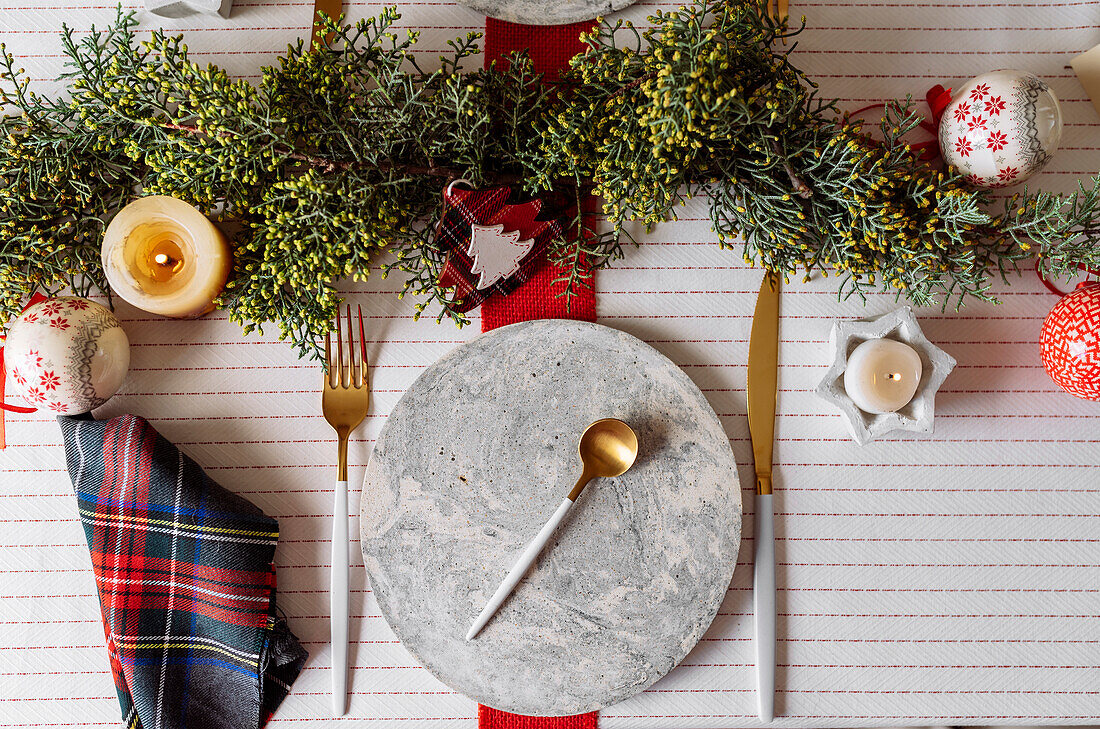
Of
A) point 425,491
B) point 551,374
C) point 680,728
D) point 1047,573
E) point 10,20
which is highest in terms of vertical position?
point 10,20

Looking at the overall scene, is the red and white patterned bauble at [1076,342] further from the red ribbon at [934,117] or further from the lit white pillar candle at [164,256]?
the lit white pillar candle at [164,256]

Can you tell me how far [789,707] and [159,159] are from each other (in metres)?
1.03

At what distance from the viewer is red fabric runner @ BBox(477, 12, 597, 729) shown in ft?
2.96

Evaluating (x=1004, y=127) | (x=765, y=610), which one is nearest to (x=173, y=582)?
(x=765, y=610)

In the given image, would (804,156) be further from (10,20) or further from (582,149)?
(10,20)

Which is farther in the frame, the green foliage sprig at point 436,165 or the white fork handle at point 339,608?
the white fork handle at point 339,608

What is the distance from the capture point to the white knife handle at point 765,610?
0.86m

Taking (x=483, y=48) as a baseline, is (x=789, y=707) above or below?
below

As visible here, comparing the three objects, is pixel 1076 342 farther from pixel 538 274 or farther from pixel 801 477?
pixel 538 274

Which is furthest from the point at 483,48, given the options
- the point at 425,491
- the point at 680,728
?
the point at 680,728

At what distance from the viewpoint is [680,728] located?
2.92 ft

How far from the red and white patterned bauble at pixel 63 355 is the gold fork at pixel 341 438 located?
10.1 inches

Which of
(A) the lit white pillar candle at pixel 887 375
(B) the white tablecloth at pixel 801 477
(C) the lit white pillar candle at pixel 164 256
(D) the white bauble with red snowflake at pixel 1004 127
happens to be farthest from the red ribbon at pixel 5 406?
(D) the white bauble with red snowflake at pixel 1004 127

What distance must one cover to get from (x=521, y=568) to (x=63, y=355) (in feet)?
1.97
